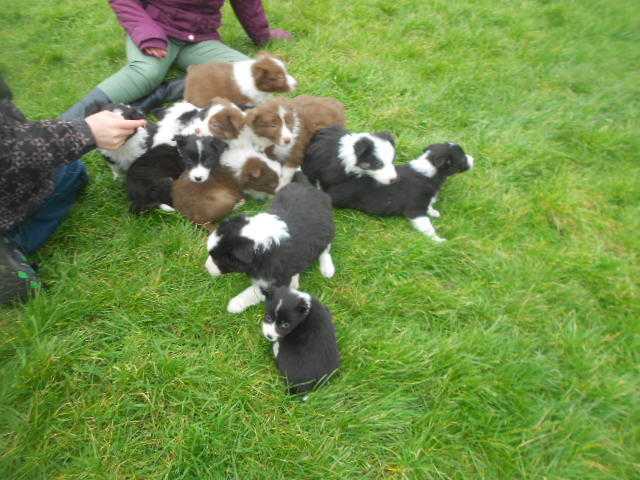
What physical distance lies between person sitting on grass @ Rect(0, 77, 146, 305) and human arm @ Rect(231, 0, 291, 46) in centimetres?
298

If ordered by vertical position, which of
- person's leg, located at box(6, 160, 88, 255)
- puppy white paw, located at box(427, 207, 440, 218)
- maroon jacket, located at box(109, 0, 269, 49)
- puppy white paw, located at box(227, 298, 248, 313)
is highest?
maroon jacket, located at box(109, 0, 269, 49)

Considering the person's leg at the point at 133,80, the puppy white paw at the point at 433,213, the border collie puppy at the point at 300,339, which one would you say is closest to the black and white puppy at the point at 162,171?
the person's leg at the point at 133,80

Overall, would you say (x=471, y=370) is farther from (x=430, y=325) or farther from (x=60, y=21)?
(x=60, y=21)

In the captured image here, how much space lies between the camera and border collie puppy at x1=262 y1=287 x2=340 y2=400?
8.68 feet

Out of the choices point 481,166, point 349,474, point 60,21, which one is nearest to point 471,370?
point 349,474

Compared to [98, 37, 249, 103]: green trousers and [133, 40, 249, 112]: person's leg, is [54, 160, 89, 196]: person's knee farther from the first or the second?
[133, 40, 249, 112]: person's leg

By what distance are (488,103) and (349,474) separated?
4422mm

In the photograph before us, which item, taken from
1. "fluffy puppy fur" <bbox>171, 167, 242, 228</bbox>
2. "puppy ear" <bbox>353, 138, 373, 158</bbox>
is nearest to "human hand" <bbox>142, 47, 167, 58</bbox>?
"fluffy puppy fur" <bbox>171, 167, 242, 228</bbox>

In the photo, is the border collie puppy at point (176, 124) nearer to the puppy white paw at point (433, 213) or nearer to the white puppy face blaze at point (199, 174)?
the white puppy face blaze at point (199, 174)

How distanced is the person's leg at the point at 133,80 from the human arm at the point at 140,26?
0.13 m

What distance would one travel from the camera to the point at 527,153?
4.48m

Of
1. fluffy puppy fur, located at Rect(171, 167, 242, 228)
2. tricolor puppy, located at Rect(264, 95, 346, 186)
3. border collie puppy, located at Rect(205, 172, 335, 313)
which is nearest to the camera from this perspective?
border collie puppy, located at Rect(205, 172, 335, 313)

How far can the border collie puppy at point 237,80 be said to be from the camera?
462cm

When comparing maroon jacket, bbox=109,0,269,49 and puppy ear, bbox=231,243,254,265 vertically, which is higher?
maroon jacket, bbox=109,0,269,49
